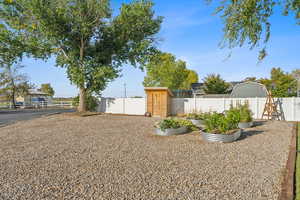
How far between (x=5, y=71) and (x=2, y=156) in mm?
25140

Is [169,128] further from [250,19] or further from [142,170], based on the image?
[250,19]

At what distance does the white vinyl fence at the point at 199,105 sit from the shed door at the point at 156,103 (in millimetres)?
1261

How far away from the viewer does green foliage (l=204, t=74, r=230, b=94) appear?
24516 millimetres

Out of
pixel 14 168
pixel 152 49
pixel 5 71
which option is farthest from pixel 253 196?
pixel 5 71

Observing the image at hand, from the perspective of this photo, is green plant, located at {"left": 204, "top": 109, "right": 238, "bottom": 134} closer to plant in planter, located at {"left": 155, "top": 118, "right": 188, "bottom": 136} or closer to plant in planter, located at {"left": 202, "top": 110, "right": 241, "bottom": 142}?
plant in planter, located at {"left": 202, "top": 110, "right": 241, "bottom": 142}

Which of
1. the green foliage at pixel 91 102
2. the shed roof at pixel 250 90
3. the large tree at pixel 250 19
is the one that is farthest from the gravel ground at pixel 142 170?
the shed roof at pixel 250 90

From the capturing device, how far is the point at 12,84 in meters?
24.1

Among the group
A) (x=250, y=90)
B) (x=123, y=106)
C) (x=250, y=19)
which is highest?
(x=250, y=19)

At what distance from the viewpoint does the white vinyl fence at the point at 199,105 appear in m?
10.5

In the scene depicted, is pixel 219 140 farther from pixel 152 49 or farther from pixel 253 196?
pixel 152 49

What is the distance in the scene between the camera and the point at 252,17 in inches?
162

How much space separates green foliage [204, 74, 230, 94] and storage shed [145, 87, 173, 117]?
13396 mm

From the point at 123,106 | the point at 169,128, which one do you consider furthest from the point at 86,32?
the point at 169,128

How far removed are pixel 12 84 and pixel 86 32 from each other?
18.0 meters
